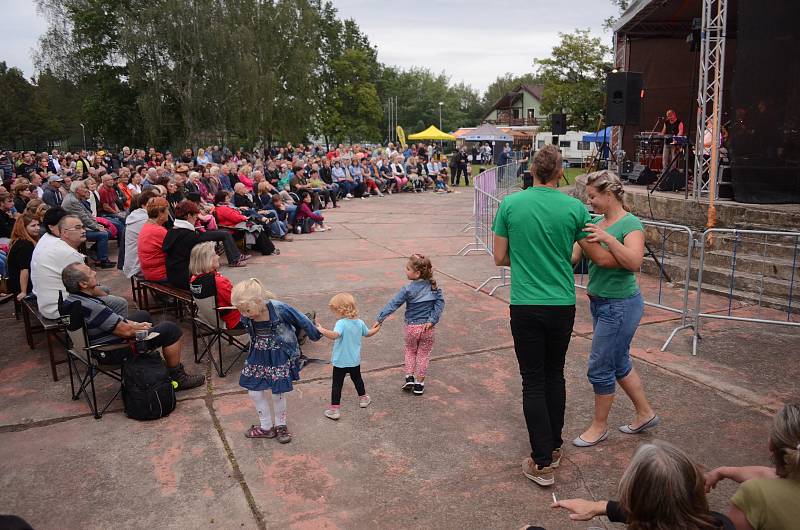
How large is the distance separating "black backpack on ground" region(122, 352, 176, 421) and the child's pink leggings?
174cm

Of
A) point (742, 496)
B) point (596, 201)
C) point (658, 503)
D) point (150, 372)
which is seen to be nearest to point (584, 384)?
point (596, 201)

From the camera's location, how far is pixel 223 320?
495 cm

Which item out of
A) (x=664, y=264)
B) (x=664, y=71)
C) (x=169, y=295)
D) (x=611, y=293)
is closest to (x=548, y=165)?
(x=611, y=293)

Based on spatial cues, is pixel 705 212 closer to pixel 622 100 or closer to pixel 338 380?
pixel 622 100

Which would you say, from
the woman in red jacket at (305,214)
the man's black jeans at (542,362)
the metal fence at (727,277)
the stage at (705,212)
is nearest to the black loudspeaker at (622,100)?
the stage at (705,212)

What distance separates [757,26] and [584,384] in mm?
7084

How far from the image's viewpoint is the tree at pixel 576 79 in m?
37.5

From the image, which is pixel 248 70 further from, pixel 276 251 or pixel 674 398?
pixel 674 398

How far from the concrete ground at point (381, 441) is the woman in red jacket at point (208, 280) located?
1.70ft

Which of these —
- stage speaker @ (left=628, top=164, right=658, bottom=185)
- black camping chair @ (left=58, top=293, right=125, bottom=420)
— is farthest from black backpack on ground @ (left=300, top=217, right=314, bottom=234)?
black camping chair @ (left=58, top=293, right=125, bottom=420)

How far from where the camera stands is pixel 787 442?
1984mm

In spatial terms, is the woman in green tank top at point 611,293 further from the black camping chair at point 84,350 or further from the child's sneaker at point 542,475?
the black camping chair at point 84,350

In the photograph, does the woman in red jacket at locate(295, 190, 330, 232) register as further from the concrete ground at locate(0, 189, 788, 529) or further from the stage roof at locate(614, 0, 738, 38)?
the stage roof at locate(614, 0, 738, 38)

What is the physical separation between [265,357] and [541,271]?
6.11ft
